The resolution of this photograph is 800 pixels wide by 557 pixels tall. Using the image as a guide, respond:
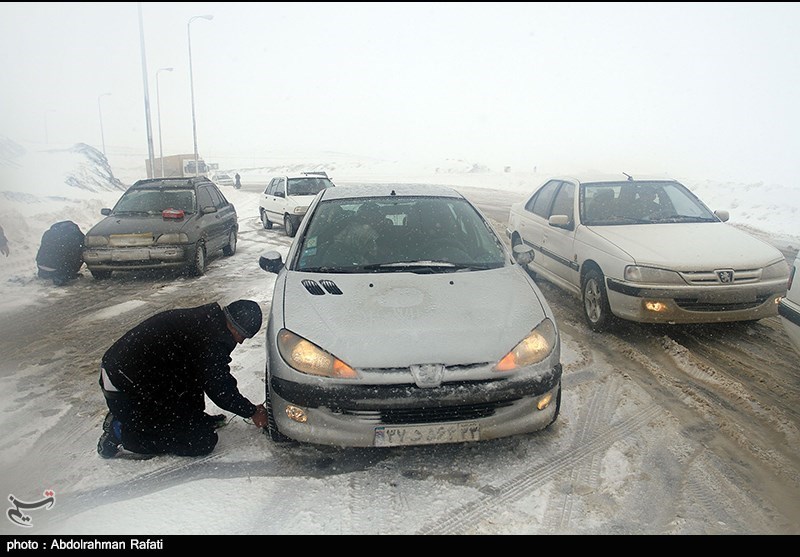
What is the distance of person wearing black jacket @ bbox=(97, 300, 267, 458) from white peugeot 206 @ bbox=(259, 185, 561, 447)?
0.27 meters

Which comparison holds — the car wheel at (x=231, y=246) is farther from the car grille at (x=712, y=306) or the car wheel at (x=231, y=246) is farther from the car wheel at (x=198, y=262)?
the car grille at (x=712, y=306)

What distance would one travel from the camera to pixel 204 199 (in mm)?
9922

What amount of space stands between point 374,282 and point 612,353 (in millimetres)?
2611

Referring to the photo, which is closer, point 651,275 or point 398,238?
point 398,238

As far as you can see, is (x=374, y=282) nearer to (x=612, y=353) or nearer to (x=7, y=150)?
(x=612, y=353)

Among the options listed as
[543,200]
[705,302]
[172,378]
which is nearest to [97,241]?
[172,378]

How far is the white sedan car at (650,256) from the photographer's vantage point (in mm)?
5012

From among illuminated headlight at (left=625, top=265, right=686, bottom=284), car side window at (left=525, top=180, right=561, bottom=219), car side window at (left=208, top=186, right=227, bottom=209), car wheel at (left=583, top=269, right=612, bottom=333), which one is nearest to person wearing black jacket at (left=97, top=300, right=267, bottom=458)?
illuminated headlight at (left=625, top=265, right=686, bottom=284)

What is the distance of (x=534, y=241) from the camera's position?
7.40 metres

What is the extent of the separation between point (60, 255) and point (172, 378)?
6.51 metres

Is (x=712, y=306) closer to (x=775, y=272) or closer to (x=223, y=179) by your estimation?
(x=775, y=272)

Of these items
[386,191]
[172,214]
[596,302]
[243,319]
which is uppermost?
[386,191]

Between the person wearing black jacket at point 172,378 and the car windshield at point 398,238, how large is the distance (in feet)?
2.99
